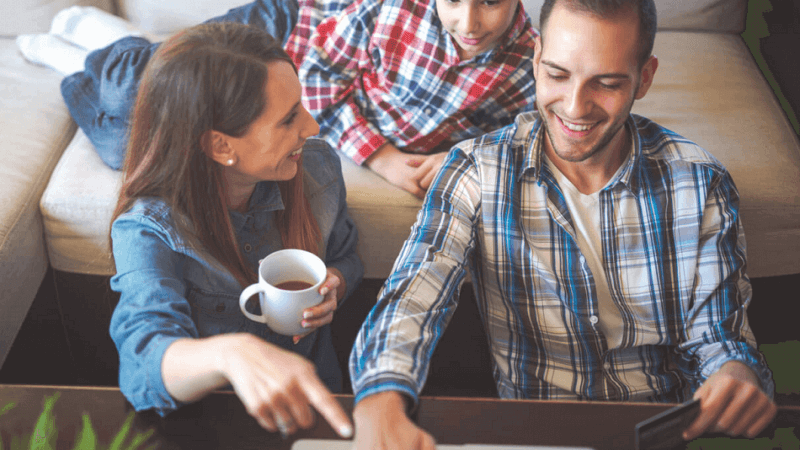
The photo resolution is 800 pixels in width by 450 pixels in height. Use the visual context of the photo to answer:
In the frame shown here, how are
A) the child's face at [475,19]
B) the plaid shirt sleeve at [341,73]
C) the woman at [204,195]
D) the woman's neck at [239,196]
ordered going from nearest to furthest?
1. the woman at [204,195]
2. the woman's neck at [239,196]
3. the child's face at [475,19]
4. the plaid shirt sleeve at [341,73]

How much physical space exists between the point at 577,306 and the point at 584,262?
0.28ft

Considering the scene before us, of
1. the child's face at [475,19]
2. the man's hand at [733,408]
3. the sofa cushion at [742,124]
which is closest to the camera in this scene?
the man's hand at [733,408]

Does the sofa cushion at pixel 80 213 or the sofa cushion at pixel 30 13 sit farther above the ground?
the sofa cushion at pixel 30 13

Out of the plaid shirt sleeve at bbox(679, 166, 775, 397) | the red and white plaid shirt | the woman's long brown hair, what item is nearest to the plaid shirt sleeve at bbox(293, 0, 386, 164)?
the red and white plaid shirt

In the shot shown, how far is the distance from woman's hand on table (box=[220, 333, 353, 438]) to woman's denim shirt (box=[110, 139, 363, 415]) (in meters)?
0.12

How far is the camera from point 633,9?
3.33ft

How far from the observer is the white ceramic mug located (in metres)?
0.97

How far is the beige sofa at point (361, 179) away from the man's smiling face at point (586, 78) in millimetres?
465

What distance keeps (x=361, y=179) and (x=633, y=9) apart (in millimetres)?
718

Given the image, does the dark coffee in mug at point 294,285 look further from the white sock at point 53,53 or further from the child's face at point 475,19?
the white sock at point 53,53

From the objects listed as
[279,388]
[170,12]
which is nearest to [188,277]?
[279,388]

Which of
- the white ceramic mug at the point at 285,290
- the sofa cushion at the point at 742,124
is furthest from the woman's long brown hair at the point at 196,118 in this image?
the sofa cushion at the point at 742,124

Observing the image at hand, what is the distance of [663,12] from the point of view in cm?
→ 195

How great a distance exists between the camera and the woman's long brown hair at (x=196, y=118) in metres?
1.02
